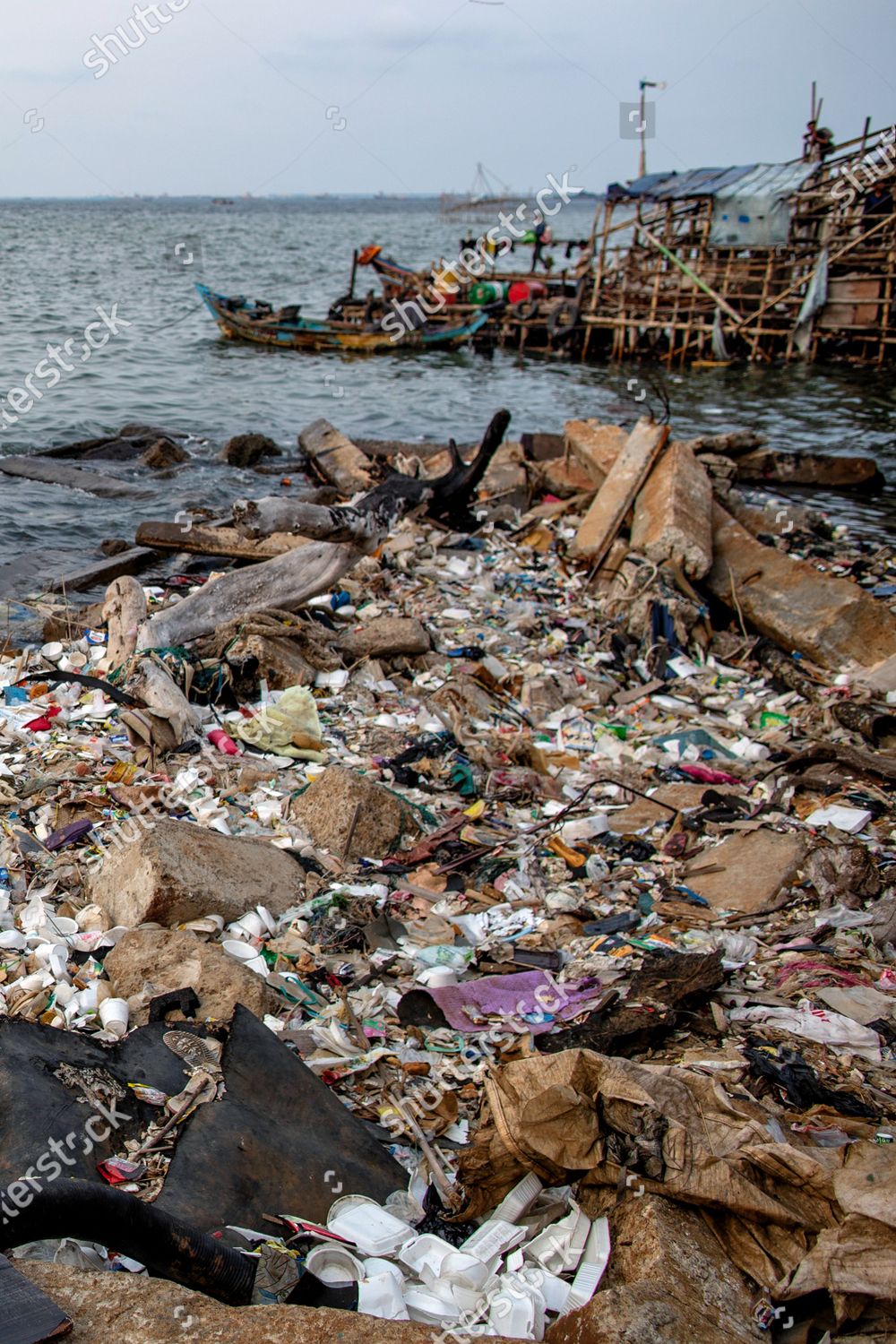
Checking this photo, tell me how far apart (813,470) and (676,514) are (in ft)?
21.8

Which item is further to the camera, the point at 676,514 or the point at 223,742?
the point at 676,514

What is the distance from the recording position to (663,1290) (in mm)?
2201

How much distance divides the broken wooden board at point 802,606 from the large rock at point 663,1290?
230 inches

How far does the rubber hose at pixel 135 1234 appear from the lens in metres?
2.09

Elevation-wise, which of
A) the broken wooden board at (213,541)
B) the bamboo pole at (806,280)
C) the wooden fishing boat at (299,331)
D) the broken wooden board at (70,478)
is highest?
the bamboo pole at (806,280)

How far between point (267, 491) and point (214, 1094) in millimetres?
10769

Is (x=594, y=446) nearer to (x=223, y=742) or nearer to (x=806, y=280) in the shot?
(x=223, y=742)

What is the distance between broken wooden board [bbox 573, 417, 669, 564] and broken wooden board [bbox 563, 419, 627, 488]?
1011 millimetres

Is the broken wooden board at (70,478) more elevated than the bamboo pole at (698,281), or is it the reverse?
the bamboo pole at (698,281)

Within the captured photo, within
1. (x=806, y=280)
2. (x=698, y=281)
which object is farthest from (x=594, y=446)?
(x=698, y=281)

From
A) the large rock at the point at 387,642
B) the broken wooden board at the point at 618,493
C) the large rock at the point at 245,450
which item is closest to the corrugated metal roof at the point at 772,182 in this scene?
the large rock at the point at 245,450

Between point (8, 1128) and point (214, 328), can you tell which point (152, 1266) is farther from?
point (214, 328)

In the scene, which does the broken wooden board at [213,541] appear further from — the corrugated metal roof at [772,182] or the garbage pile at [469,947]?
the corrugated metal roof at [772,182]

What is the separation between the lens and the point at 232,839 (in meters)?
4.43
